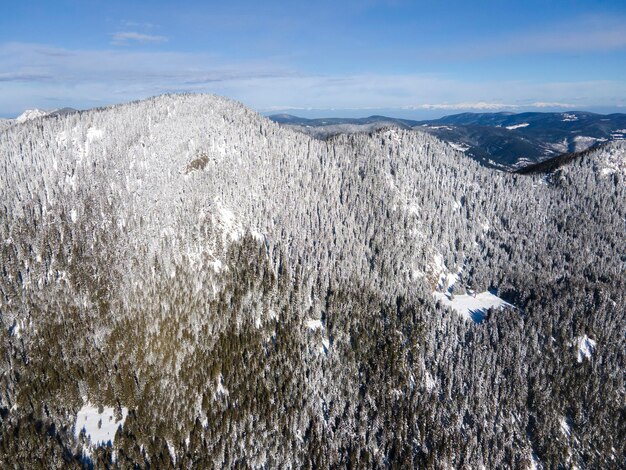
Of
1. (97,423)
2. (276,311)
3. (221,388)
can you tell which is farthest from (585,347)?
(97,423)

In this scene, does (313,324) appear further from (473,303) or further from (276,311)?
(473,303)

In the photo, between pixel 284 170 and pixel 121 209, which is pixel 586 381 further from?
pixel 121 209

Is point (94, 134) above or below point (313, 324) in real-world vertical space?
above

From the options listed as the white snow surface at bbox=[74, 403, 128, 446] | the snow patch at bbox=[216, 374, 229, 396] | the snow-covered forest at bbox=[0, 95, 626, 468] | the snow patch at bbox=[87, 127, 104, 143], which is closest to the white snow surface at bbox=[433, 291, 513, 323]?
the snow-covered forest at bbox=[0, 95, 626, 468]

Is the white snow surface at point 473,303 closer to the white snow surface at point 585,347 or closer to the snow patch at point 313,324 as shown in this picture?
the white snow surface at point 585,347

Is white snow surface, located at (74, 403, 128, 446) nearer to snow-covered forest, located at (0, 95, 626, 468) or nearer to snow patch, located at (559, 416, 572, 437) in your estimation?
snow-covered forest, located at (0, 95, 626, 468)

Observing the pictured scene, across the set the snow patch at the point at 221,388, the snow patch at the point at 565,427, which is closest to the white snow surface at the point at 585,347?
the snow patch at the point at 565,427
